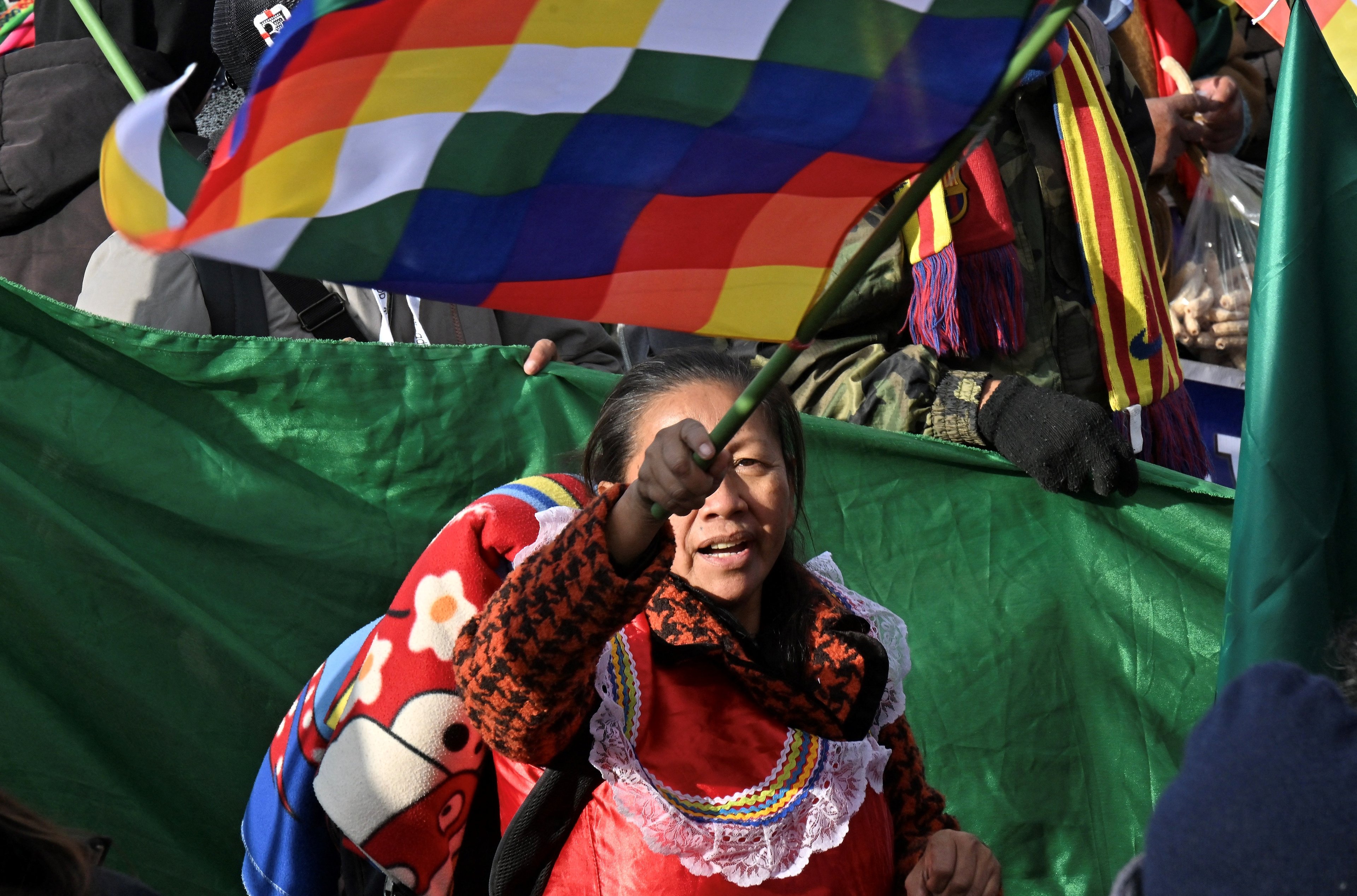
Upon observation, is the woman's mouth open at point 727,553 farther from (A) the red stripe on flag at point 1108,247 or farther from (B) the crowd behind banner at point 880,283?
(A) the red stripe on flag at point 1108,247

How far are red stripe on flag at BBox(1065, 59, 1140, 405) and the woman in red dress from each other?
1322 millimetres

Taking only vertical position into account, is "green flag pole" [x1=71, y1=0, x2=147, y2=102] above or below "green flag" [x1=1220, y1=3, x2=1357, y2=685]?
above

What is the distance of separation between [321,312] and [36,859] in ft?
5.41

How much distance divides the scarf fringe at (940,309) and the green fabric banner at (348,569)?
0.80ft

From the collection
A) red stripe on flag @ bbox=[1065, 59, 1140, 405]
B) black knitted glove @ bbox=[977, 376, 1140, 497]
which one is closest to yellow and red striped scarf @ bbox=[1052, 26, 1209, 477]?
red stripe on flag @ bbox=[1065, 59, 1140, 405]

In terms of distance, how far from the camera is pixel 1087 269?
9.50ft

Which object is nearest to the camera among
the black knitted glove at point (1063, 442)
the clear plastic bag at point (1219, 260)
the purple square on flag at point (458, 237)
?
the purple square on flag at point (458, 237)

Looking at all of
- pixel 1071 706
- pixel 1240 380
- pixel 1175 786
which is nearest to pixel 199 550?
pixel 1071 706

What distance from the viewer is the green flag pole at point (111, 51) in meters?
1.10

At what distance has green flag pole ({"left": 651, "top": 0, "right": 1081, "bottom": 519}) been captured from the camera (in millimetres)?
1136

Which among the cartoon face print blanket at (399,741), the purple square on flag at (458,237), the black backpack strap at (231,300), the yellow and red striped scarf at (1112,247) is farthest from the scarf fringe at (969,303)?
the purple square on flag at (458,237)

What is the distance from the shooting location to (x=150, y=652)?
2.05 meters

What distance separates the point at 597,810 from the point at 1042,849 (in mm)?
1210

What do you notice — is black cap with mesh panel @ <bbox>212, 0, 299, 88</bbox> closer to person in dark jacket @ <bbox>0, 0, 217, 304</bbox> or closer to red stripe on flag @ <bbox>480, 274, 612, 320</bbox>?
person in dark jacket @ <bbox>0, 0, 217, 304</bbox>
